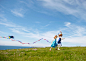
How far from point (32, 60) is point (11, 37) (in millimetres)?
9685

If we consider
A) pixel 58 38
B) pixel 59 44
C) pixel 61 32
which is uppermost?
pixel 61 32

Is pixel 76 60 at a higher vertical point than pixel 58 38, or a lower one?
lower

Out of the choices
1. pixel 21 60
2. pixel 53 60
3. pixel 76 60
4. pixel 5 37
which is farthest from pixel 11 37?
pixel 76 60

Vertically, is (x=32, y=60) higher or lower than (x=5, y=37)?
lower

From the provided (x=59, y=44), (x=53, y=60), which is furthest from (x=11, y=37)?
(x=53, y=60)

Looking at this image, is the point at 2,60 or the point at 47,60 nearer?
the point at 47,60

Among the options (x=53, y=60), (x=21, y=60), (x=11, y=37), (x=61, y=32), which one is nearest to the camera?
(x=53, y=60)

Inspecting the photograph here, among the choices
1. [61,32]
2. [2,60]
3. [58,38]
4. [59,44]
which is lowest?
[2,60]

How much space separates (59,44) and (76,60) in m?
7.22

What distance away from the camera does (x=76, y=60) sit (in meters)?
7.89

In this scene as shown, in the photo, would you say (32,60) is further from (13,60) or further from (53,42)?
(53,42)

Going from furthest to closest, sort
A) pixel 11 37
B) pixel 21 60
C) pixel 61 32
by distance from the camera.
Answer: pixel 11 37 < pixel 61 32 < pixel 21 60

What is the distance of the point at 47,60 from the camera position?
8.00m

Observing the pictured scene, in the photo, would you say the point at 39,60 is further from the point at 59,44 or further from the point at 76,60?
the point at 59,44
